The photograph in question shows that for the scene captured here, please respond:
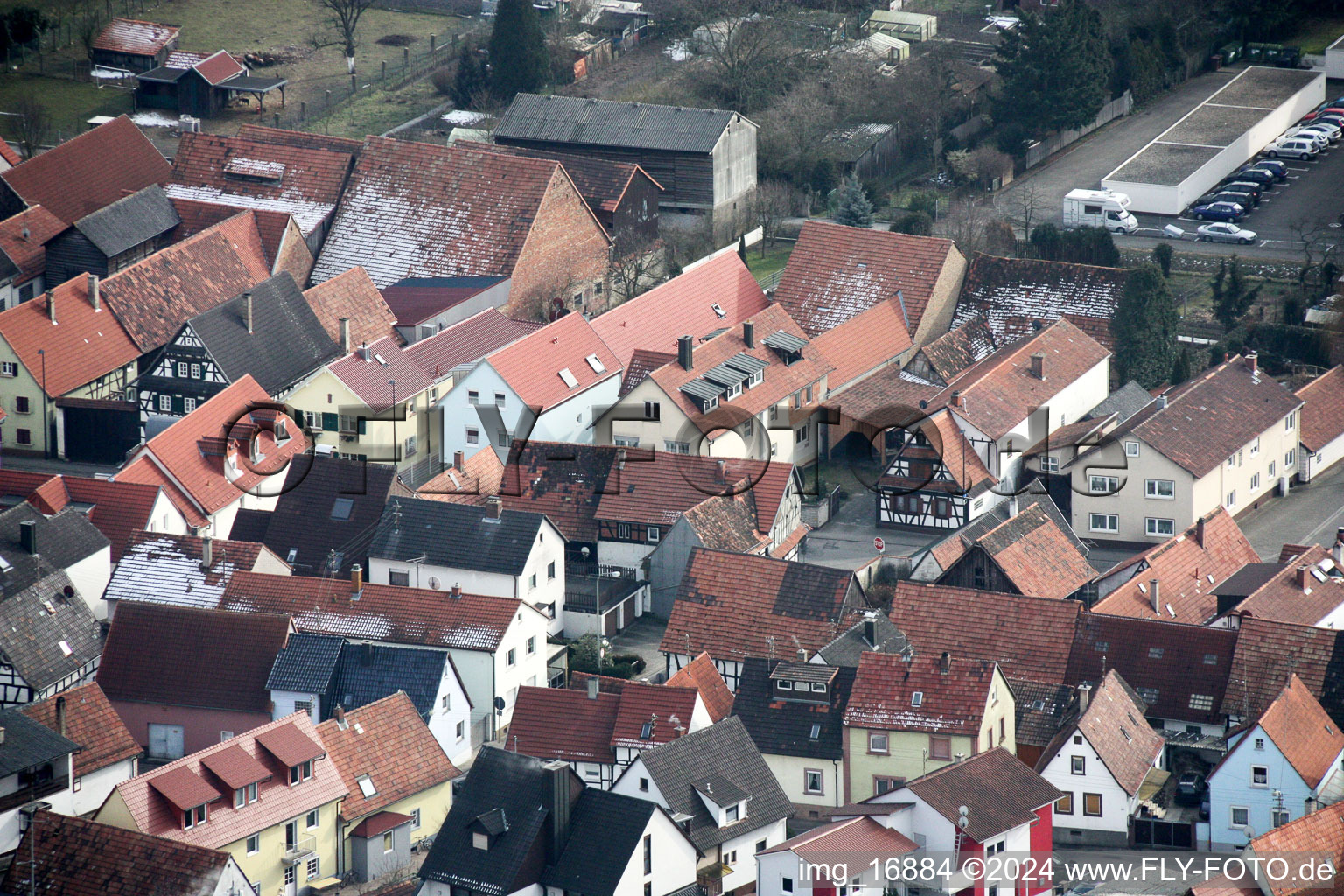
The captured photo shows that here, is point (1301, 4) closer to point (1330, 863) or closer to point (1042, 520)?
point (1042, 520)

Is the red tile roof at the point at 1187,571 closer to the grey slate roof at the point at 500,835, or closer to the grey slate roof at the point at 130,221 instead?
the grey slate roof at the point at 500,835

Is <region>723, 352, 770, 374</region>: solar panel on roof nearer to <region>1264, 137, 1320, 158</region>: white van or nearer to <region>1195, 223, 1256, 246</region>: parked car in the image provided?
<region>1195, 223, 1256, 246</region>: parked car

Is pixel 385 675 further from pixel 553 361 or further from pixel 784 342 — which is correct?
pixel 784 342

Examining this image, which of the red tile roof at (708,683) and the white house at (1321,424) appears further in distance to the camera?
the white house at (1321,424)

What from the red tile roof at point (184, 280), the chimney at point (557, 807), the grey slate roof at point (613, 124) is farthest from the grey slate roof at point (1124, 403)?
the chimney at point (557, 807)

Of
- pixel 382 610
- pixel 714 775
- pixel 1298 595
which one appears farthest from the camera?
pixel 1298 595

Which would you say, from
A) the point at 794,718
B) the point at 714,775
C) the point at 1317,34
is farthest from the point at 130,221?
the point at 1317,34

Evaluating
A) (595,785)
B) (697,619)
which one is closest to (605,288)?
(697,619)
